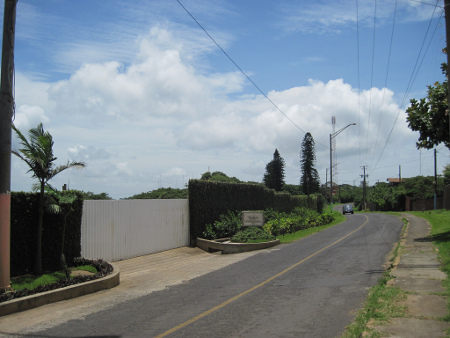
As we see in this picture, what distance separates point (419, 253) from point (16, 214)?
1222cm

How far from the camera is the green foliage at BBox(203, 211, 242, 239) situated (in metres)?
19.8

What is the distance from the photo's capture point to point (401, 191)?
2650 inches

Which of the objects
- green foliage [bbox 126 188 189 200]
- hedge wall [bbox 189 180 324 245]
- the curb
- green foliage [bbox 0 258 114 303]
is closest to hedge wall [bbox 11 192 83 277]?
green foliage [bbox 0 258 114 303]

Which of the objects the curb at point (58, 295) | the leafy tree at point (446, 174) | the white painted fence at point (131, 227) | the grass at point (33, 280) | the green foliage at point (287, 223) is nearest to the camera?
the curb at point (58, 295)

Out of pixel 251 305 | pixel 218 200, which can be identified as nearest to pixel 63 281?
pixel 251 305

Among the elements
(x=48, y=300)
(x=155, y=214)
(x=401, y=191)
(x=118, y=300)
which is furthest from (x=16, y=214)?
(x=401, y=191)

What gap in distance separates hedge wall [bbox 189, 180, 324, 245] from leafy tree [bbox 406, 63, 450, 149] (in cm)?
972

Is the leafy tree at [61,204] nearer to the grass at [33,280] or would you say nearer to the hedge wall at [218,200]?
the grass at [33,280]

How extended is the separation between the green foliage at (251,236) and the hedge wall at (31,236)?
8.75m

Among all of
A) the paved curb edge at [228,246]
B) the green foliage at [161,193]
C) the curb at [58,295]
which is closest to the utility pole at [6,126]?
the curb at [58,295]

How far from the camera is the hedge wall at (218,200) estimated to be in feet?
64.1

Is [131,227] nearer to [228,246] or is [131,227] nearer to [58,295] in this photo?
[228,246]

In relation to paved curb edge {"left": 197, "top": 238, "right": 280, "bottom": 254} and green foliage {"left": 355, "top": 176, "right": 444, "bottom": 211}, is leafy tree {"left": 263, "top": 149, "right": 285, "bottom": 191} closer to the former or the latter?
green foliage {"left": 355, "top": 176, "right": 444, "bottom": 211}

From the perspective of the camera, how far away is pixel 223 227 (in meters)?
20.7
